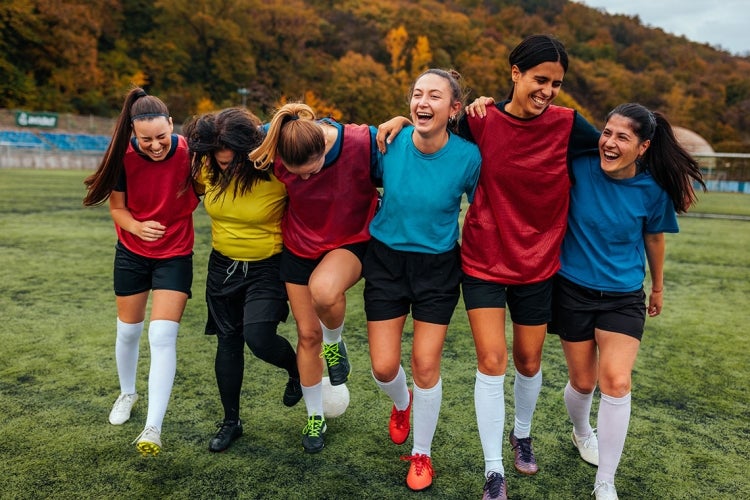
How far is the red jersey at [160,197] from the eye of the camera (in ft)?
11.0

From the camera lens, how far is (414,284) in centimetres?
299

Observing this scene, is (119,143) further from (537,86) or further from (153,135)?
(537,86)

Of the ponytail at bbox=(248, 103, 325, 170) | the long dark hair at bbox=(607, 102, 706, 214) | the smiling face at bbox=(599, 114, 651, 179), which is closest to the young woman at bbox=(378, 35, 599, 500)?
the smiling face at bbox=(599, 114, 651, 179)

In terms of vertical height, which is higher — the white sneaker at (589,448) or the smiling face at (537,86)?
the smiling face at (537,86)

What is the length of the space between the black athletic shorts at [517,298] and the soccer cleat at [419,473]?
81cm

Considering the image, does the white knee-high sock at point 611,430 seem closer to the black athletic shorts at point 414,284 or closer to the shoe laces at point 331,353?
the black athletic shorts at point 414,284

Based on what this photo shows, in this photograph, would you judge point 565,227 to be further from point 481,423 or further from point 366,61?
point 366,61

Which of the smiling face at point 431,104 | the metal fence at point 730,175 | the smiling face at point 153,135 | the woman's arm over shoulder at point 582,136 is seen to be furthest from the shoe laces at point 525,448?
the metal fence at point 730,175

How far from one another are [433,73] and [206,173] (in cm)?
142

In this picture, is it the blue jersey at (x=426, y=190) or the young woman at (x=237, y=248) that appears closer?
the blue jersey at (x=426, y=190)

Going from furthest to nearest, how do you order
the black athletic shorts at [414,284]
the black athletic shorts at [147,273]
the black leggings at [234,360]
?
1. the black athletic shorts at [147,273]
2. the black leggings at [234,360]
3. the black athletic shorts at [414,284]

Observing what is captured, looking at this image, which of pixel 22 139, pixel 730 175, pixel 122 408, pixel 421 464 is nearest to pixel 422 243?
pixel 421 464

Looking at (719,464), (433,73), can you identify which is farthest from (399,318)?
(719,464)

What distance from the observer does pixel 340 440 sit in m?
3.38
